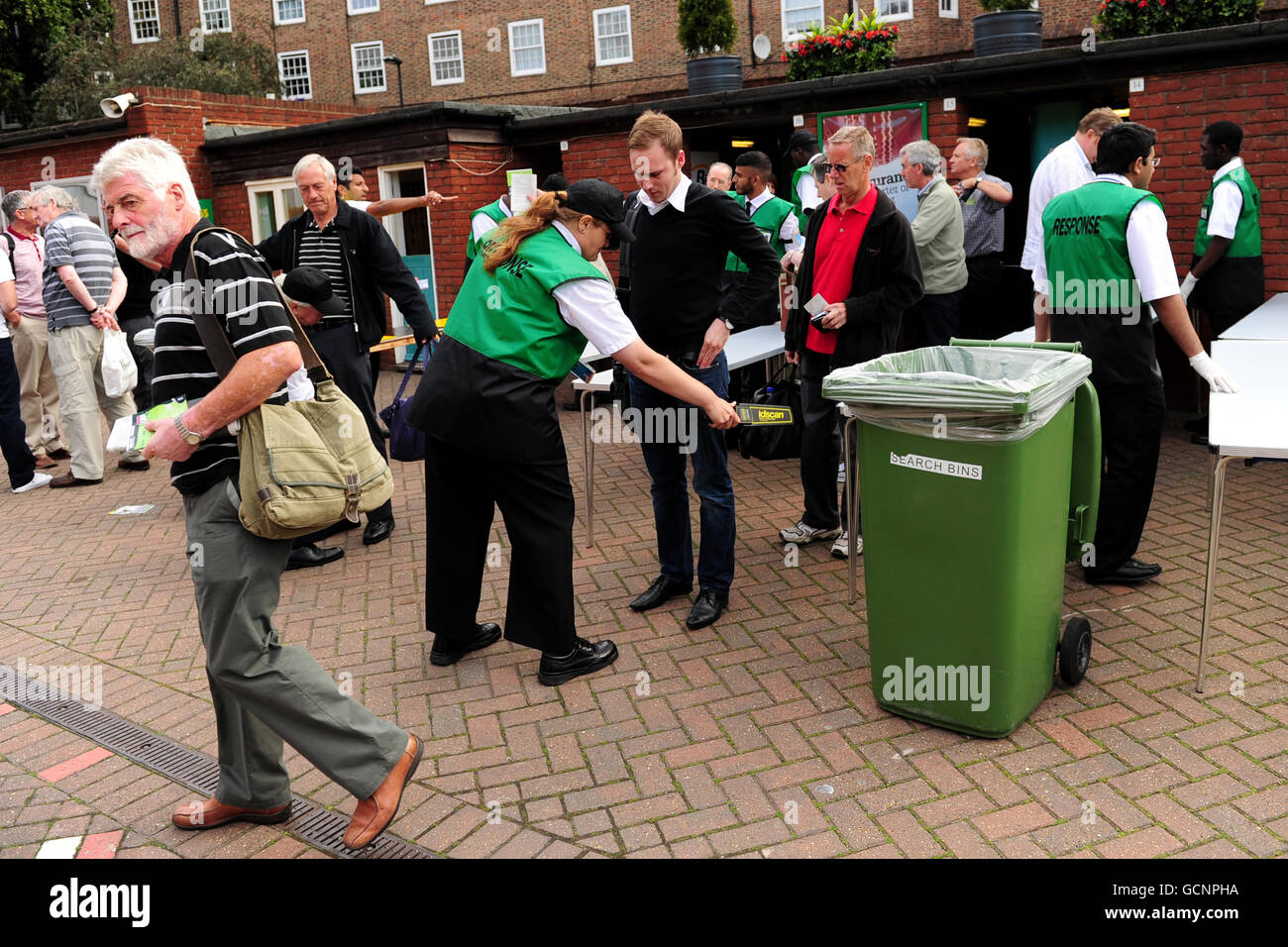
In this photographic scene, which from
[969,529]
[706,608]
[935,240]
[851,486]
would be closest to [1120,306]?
[851,486]

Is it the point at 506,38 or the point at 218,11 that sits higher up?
the point at 218,11

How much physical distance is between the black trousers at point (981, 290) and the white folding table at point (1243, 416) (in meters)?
3.73

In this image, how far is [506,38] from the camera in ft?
115

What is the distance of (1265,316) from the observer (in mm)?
6492

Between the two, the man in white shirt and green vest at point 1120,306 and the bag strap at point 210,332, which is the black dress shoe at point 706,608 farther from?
the bag strap at point 210,332

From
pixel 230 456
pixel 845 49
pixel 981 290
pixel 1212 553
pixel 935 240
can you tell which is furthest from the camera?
pixel 845 49

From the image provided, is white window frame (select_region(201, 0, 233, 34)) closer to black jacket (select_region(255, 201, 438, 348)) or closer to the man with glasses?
the man with glasses

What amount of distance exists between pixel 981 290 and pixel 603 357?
3827mm

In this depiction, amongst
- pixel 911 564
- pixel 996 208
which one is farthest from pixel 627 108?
pixel 911 564

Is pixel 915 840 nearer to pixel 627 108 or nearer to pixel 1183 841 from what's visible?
pixel 1183 841

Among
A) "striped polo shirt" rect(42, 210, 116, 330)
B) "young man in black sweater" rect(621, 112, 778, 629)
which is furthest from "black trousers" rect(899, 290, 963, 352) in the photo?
"striped polo shirt" rect(42, 210, 116, 330)

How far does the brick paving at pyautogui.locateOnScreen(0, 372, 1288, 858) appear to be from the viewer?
3283 mm

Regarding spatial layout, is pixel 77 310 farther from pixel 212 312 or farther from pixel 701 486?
pixel 212 312

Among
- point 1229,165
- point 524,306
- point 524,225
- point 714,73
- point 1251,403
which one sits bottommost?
point 1251,403
